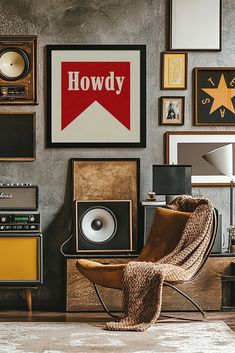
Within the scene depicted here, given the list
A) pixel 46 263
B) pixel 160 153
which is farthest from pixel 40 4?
pixel 46 263


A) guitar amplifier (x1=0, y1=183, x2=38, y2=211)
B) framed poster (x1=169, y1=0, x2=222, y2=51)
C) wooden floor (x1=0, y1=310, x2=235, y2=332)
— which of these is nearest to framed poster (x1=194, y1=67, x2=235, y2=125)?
framed poster (x1=169, y1=0, x2=222, y2=51)

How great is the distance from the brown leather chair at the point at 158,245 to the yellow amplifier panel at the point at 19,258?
2.06 ft

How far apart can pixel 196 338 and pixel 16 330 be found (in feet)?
3.73

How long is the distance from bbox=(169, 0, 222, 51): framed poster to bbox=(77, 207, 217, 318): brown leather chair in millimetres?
1524

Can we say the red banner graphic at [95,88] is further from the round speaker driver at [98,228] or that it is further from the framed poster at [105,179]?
the round speaker driver at [98,228]

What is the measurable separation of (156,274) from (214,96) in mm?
1979

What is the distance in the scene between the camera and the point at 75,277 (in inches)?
223

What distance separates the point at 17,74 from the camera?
6.14 meters

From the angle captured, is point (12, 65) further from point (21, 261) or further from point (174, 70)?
point (21, 261)

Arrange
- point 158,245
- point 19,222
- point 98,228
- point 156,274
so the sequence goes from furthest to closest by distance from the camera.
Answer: point 98,228, point 19,222, point 158,245, point 156,274

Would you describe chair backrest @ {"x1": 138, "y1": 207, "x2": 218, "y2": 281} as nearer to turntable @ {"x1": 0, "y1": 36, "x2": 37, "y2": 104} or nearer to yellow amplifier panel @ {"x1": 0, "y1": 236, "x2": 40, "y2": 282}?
yellow amplifier panel @ {"x1": 0, "y1": 236, "x2": 40, "y2": 282}

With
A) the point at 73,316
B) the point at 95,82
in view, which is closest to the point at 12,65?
the point at 95,82

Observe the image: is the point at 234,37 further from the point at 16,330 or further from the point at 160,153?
the point at 16,330

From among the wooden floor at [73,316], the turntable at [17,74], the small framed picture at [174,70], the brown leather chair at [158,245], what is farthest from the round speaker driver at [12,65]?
the wooden floor at [73,316]
